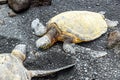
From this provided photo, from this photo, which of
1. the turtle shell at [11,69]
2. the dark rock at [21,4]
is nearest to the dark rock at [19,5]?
the dark rock at [21,4]

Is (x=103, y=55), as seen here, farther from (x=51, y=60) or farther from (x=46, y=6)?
(x=46, y=6)

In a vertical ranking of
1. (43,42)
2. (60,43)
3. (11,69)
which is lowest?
(60,43)

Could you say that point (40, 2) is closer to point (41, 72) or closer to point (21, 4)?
point (21, 4)

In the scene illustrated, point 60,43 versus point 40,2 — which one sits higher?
point 40,2

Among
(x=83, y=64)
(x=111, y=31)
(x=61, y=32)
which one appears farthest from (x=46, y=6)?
(x=83, y=64)

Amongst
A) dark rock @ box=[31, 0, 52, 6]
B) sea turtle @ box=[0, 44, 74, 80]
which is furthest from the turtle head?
dark rock @ box=[31, 0, 52, 6]

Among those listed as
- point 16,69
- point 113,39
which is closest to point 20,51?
point 16,69

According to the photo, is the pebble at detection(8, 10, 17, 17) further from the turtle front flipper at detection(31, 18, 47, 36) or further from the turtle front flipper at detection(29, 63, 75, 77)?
the turtle front flipper at detection(29, 63, 75, 77)

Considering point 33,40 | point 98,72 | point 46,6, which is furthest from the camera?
point 46,6
